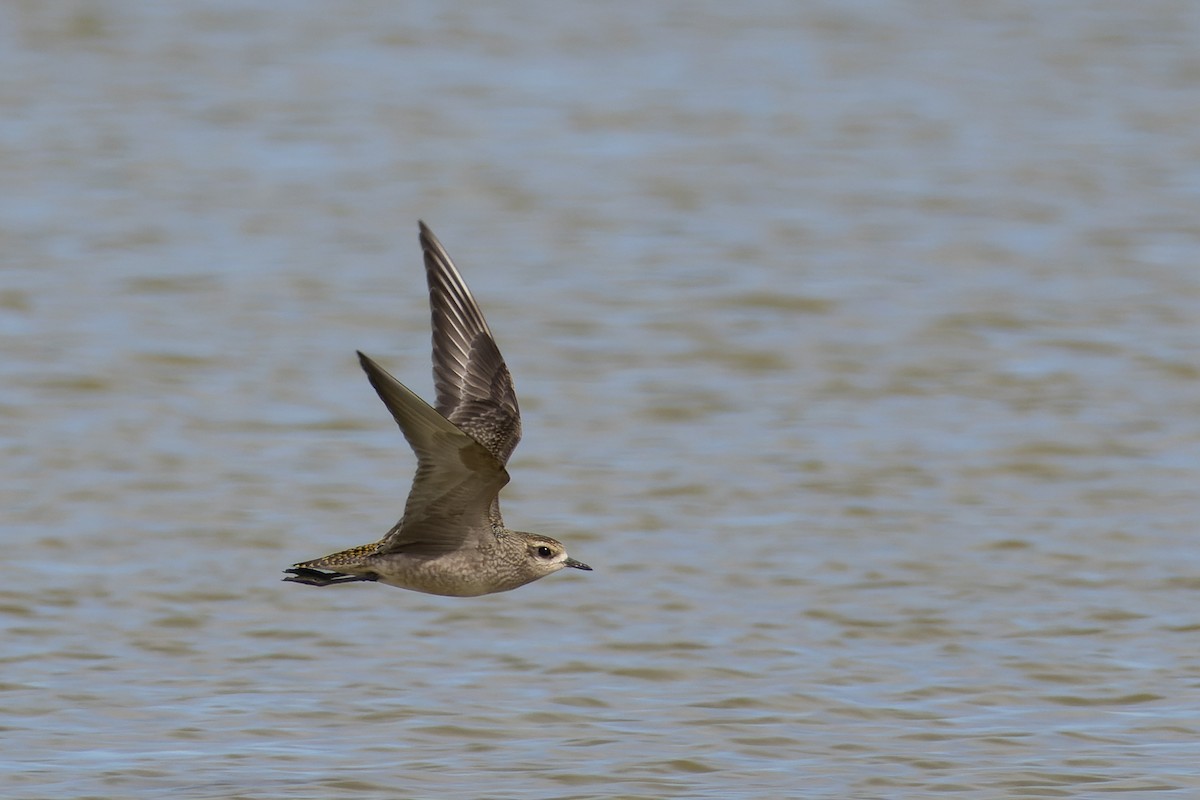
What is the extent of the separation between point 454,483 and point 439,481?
0.06m

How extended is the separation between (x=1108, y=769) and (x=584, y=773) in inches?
90.3

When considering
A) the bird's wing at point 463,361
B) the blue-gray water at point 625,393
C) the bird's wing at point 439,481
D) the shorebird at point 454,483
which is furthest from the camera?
the blue-gray water at point 625,393

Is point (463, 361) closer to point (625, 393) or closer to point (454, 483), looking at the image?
point (454, 483)

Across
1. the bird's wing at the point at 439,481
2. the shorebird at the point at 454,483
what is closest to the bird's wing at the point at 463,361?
the shorebird at the point at 454,483

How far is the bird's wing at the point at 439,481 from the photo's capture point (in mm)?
8109

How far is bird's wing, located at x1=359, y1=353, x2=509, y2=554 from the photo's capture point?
811cm

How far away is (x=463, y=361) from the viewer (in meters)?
9.55

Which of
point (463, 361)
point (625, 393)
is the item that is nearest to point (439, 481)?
point (463, 361)

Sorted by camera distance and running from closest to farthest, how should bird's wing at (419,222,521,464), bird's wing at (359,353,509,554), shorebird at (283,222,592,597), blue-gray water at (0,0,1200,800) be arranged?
bird's wing at (359,353,509,554) < shorebird at (283,222,592,597) < bird's wing at (419,222,521,464) < blue-gray water at (0,0,1200,800)

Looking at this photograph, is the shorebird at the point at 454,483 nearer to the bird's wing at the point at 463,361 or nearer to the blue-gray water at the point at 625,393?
the bird's wing at the point at 463,361

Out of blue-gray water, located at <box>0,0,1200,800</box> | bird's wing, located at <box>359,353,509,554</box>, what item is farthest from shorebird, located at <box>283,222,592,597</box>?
blue-gray water, located at <box>0,0,1200,800</box>

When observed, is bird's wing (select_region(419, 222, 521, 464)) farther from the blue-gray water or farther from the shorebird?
the blue-gray water

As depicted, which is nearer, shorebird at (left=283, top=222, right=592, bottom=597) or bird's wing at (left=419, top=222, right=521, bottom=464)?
shorebird at (left=283, top=222, right=592, bottom=597)

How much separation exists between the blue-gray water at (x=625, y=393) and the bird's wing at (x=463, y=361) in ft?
5.16
